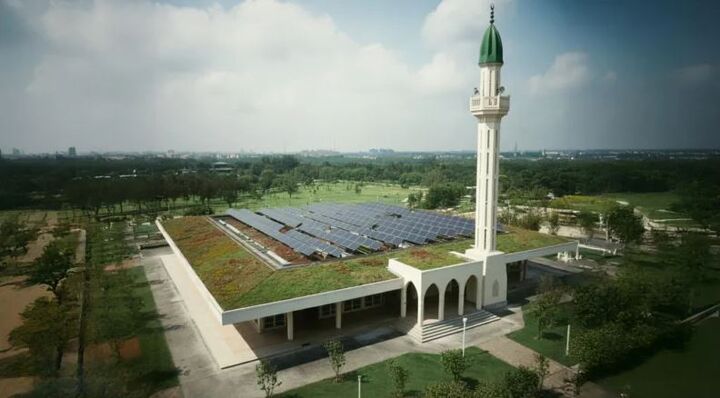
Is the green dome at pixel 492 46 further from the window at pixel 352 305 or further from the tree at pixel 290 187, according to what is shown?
the tree at pixel 290 187

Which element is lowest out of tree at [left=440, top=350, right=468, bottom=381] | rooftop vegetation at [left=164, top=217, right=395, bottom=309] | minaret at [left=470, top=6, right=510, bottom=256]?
tree at [left=440, top=350, right=468, bottom=381]

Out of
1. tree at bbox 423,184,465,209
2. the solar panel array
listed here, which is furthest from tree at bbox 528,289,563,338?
tree at bbox 423,184,465,209

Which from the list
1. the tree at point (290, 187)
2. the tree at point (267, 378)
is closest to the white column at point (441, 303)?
the tree at point (267, 378)

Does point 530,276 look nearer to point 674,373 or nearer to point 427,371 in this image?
point 674,373

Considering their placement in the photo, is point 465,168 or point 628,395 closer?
point 628,395

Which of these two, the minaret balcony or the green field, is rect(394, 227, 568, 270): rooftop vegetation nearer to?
the minaret balcony

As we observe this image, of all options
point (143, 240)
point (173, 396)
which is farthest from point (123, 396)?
point (143, 240)
